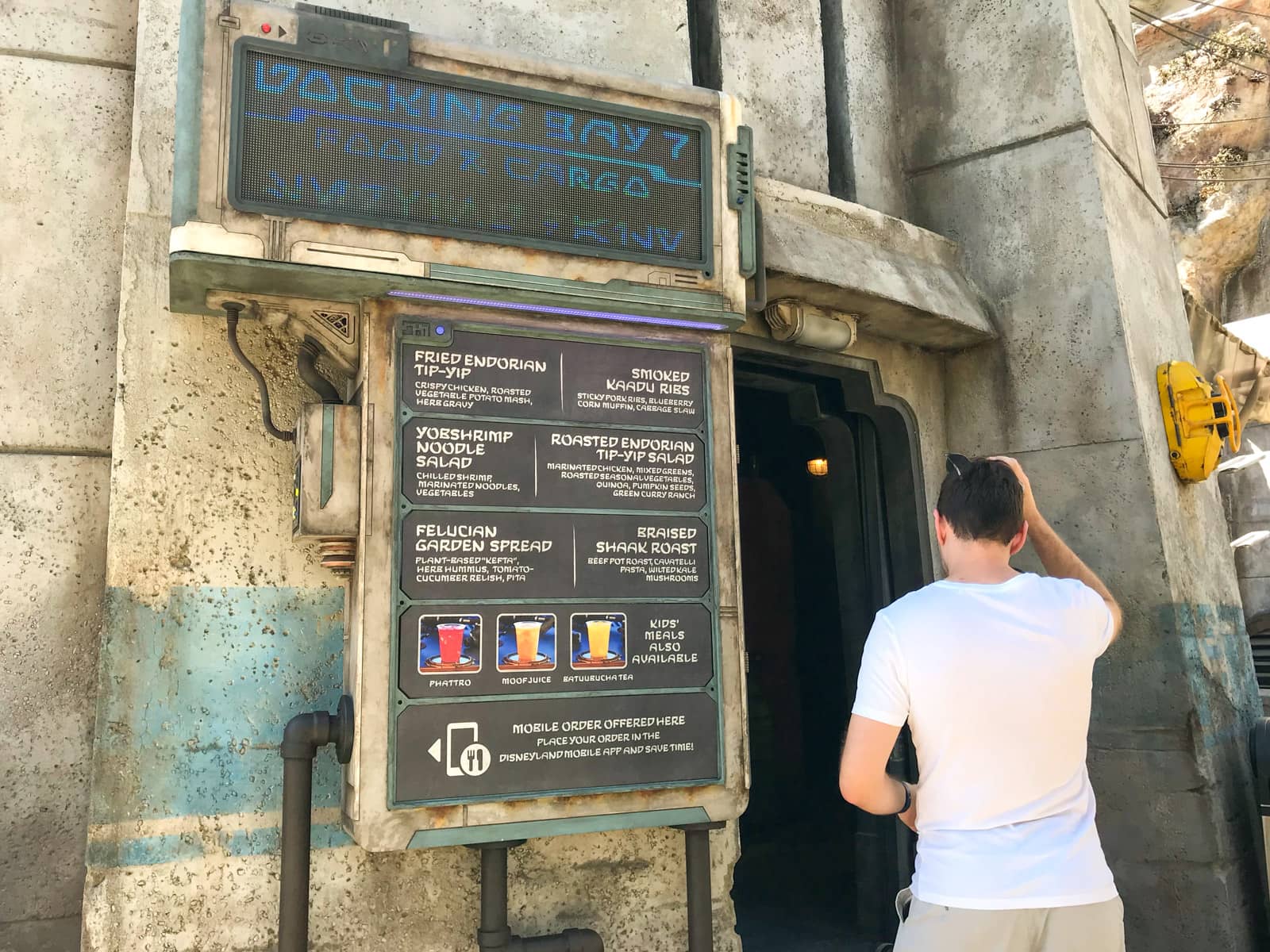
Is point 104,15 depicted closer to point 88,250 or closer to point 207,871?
point 88,250

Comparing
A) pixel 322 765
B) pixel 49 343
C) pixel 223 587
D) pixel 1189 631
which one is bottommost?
pixel 322 765

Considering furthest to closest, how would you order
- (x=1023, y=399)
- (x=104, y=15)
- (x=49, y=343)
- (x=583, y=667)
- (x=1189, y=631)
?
(x=1023, y=399), (x=1189, y=631), (x=104, y=15), (x=49, y=343), (x=583, y=667)

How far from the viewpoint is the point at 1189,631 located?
4.86 m

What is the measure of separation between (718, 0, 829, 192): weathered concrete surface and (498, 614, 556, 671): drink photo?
2.90m

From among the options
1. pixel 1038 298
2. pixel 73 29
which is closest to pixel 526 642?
pixel 73 29

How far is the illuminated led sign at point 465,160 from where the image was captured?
9.88 ft

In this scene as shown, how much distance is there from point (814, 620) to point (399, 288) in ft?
14.6

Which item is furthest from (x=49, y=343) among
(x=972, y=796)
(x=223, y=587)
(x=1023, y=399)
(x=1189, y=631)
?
(x=1189, y=631)

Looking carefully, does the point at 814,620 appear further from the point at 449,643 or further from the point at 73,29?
the point at 73,29

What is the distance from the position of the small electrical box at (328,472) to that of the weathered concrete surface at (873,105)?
3507mm

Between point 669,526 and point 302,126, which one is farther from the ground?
point 302,126

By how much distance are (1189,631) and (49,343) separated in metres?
5.37

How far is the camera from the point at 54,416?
3.47 metres

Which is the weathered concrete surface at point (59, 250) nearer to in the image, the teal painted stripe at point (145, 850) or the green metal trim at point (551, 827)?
the teal painted stripe at point (145, 850)
